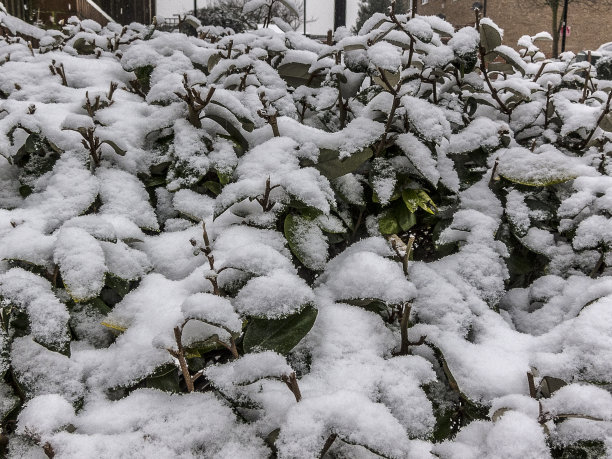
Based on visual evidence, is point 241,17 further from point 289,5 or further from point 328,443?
point 328,443

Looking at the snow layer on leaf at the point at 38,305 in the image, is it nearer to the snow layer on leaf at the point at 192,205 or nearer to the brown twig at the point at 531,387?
the snow layer on leaf at the point at 192,205

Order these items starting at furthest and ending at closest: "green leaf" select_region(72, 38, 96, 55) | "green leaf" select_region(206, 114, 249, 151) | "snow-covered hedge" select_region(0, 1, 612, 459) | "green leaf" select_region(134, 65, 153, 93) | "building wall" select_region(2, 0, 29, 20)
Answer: "building wall" select_region(2, 0, 29, 20) < "green leaf" select_region(72, 38, 96, 55) < "green leaf" select_region(134, 65, 153, 93) < "green leaf" select_region(206, 114, 249, 151) < "snow-covered hedge" select_region(0, 1, 612, 459)

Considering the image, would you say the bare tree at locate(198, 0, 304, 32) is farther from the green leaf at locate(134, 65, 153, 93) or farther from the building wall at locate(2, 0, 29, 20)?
the building wall at locate(2, 0, 29, 20)

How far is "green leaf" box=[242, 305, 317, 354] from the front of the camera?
884 mm

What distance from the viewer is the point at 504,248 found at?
1219 millimetres

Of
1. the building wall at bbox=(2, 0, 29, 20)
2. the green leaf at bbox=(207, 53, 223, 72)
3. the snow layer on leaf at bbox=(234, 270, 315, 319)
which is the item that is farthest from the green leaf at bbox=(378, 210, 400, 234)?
the building wall at bbox=(2, 0, 29, 20)

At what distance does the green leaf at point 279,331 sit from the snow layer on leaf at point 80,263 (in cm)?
30

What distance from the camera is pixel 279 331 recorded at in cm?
90

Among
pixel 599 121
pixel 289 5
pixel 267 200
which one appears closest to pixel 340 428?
pixel 267 200

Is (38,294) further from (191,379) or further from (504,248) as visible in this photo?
(504,248)

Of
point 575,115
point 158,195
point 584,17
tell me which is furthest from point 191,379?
point 584,17

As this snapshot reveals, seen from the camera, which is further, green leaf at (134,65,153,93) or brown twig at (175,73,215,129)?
green leaf at (134,65,153,93)

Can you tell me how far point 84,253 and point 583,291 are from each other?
3.68ft

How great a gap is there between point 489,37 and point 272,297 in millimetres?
1168
